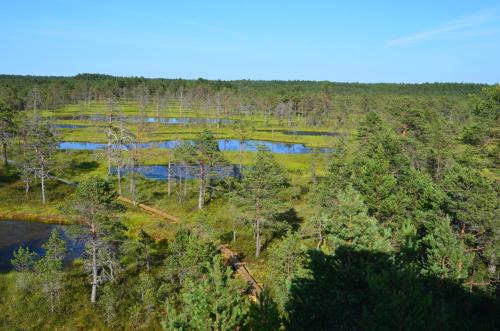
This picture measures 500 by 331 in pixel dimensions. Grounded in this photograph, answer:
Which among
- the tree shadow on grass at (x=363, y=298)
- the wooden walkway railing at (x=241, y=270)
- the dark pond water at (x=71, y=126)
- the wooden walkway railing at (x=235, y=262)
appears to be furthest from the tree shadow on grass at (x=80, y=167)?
the tree shadow on grass at (x=363, y=298)

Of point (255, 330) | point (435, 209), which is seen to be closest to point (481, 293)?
point (435, 209)

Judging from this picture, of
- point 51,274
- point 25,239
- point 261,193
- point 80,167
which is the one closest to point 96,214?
point 51,274

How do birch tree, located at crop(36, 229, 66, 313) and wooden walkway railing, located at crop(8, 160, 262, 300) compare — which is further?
wooden walkway railing, located at crop(8, 160, 262, 300)

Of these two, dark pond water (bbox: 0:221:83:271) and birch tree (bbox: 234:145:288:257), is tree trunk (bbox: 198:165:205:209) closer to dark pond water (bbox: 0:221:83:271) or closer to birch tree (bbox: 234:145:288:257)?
birch tree (bbox: 234:145:288:257)

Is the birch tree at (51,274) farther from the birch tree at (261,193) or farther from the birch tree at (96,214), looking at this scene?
the birch tree at (261,193)

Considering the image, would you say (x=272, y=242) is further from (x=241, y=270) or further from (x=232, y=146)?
(x=232, y=146)

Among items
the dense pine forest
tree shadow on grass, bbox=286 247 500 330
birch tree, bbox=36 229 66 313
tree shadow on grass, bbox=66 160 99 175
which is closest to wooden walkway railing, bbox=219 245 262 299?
the dense pine forest

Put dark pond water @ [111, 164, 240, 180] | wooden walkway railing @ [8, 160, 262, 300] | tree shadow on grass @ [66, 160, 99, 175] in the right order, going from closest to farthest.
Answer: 1. wooden walkway railing @ [8, 160, 262, 300]
2. dark pond water @ [111, 164, 240, 180]
3. tree shadow on grass @ [66, 160, 99, 175]

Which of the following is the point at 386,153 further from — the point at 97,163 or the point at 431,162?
the point at 97,163
